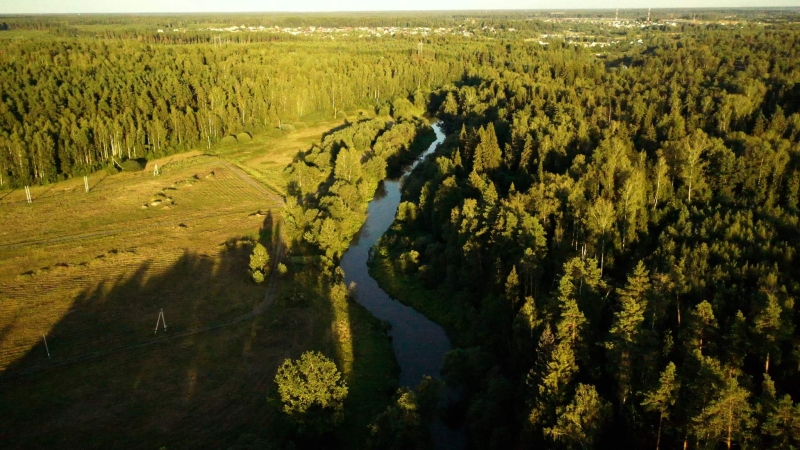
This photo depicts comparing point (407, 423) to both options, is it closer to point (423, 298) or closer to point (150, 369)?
point (423, 298)

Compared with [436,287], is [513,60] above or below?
above

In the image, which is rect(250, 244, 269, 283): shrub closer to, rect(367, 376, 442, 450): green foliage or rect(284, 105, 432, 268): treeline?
rect(284, 105, 432, 268): treeline

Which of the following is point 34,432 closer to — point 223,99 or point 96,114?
point 96,114

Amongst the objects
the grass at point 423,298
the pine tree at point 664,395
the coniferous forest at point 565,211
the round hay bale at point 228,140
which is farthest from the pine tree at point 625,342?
the round hay bale at point 228,140

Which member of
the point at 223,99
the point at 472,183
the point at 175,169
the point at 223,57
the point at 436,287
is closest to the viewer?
the point at 436,287

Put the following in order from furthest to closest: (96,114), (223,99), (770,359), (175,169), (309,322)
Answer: (223,99) < (96,114) < (175,169) < (309,322) < (770,359)

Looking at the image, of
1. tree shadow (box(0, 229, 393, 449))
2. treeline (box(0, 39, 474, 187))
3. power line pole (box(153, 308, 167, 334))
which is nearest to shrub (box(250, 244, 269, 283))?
tree shadow (box(0, 229, 393, 449))

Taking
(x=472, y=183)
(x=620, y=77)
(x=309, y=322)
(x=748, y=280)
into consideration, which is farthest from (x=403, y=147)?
(x=748, y=280)

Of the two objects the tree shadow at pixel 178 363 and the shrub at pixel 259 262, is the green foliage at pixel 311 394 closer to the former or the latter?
the tree shadow at pixel 178 363
